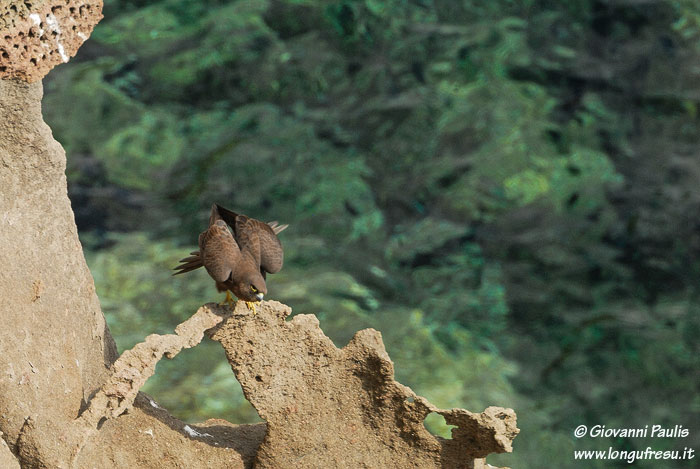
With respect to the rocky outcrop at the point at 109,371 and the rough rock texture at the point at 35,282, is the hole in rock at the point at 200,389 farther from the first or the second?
the rough rock texture at the point at 35,282

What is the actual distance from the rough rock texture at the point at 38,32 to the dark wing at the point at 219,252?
1144 mm

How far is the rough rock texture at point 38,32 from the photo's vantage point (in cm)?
363

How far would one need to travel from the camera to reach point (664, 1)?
48.3 ft

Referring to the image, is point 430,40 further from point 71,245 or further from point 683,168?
point 71,245

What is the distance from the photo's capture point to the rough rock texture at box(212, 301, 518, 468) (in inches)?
172

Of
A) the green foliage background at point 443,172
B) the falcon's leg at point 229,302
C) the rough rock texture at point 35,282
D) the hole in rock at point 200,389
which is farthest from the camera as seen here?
the green foliage background at point 443,172

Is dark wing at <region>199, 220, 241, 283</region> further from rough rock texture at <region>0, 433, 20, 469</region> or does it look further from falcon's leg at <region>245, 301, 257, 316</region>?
rough rock texture at <region>0, 433, 20, 469</region>

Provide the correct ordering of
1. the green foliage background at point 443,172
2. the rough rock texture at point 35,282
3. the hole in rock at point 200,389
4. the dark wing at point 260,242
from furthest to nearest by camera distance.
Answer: the green foliage background at point 443,172
the hole in rock at point 200,389
the dark wing at point 260,242
the rough rock texture at point 35,282

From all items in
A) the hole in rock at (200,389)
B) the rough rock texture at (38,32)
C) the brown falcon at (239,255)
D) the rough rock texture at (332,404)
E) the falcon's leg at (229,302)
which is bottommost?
the hole in rock at (200,389)

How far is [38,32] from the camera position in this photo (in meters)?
3.72

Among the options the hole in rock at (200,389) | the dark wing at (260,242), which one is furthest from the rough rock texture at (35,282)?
the hole in rock at (200,389)

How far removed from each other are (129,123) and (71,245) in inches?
433

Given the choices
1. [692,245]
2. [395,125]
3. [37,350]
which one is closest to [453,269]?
[395,125]

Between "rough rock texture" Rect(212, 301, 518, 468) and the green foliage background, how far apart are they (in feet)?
25.2
